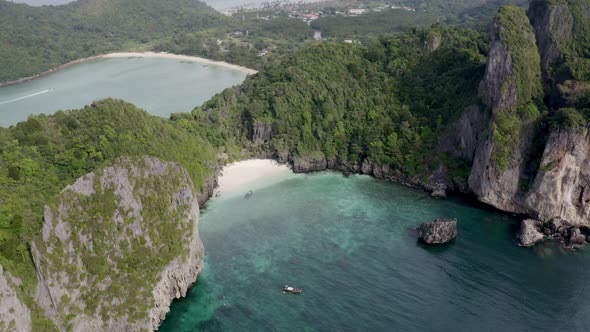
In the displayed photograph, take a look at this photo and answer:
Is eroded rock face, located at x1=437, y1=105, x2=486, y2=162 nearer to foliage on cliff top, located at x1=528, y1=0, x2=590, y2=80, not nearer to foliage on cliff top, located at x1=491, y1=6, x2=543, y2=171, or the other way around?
foliage on cliff top, located at x1=491, y1=6, x2=543, y2=171

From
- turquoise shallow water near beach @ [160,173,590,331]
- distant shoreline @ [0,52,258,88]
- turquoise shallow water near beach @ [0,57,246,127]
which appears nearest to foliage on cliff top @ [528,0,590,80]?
turquoise shallow water near beach @ [160,173,590,331]

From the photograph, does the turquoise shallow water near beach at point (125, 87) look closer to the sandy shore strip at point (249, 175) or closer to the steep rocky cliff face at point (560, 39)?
the sandy shore strip at point (249, 175)

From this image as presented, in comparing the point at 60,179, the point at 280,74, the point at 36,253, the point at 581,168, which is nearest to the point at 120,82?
the point at 280,74

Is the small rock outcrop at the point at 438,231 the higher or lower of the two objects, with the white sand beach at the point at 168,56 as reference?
lower

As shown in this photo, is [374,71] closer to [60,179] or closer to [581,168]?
[581,168]

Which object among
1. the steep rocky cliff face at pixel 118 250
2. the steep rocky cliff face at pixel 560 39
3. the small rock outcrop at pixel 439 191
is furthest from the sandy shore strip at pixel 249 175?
the steep rocky cliff face at pixel 560 39

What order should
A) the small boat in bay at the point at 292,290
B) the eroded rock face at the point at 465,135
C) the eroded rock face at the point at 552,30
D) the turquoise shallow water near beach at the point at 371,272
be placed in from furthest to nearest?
the eroded rock face at the point at 465,135
the eroded rock face at the point at 552,30
the small boat in bay at the point at 292,290
the turquoise shallow water near beach at the point at 371,272

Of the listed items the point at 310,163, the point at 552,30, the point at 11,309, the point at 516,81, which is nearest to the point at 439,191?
→ the point at 516,81
